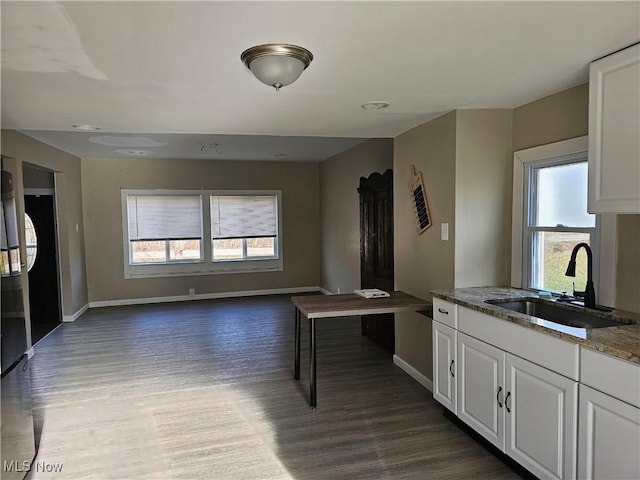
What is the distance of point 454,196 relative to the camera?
311cm

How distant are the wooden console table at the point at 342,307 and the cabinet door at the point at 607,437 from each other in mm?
1553

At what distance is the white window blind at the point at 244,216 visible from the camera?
7.50 m

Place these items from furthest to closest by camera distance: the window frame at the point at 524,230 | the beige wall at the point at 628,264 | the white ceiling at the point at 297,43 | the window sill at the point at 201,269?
1. the window sill at the point at 201,269
2. the window frame at the point at 524,230
3. the beige wall at the point at 628,264
4. the white ceiling at the point at 297,43

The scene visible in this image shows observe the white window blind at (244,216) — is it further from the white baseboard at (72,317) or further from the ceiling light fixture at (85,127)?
the ceiling light fixture at (85,127)

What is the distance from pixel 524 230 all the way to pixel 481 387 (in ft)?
3.85

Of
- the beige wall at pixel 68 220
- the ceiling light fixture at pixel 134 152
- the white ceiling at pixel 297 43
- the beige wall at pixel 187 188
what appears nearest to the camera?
the white ceiling at pixel 297 43

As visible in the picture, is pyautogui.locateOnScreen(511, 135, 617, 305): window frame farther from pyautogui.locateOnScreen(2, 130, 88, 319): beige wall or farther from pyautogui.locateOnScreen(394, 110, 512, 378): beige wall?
pyautogui.locateOnScreen(2, 130, 88, 319): beige wall

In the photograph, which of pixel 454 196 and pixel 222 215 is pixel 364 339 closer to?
pixel 454 196

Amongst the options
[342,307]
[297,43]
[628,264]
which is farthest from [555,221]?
[297,43]

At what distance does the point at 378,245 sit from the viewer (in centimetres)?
492

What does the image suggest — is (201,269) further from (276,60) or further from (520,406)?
(520,406)

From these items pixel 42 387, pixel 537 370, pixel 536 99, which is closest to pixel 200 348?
pixel 42 387

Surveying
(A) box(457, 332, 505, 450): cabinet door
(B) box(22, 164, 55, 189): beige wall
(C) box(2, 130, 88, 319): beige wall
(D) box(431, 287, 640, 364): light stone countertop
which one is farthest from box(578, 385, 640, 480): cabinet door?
(B) box(22, 164, 55, 189): beige wall

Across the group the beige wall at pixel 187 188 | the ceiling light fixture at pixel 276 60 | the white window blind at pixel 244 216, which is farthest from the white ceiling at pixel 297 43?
the white window blind at pixel 244 216
